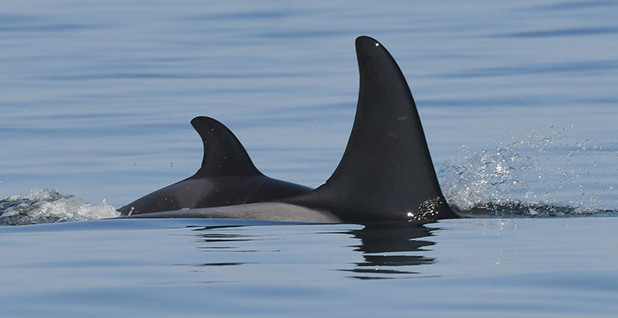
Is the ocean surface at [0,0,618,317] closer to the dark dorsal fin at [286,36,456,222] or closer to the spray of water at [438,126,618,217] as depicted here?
the spray of water at [438,126,618,217]

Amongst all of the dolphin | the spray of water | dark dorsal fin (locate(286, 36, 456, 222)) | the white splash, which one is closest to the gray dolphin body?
dark dorsal fin (locate(286, 36, 456, 222))

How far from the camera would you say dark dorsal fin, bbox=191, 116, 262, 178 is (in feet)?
37.2

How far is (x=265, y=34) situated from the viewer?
31344mm

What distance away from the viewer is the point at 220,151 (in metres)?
11.4

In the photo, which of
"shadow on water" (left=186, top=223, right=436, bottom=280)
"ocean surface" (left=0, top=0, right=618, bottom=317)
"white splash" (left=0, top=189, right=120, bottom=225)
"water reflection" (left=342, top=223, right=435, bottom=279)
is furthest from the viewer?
"white splash" (left=0, top=189, right=120, bottom=225)

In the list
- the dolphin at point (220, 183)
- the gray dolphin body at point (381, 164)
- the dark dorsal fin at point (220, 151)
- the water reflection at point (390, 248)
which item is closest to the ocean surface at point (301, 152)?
the water reflection at point (390, 248)

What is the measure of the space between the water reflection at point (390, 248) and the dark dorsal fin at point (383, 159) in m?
0.29

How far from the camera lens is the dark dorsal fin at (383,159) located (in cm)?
951

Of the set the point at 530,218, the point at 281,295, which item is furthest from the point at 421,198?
the point at 281,295

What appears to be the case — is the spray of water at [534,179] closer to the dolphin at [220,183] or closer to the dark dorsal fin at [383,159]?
the dark dorsal fin at [383,159]

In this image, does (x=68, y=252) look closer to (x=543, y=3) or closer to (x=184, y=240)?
(x=184, y=240)

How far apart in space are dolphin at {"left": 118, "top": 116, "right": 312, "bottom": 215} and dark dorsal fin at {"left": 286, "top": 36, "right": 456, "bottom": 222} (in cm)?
136

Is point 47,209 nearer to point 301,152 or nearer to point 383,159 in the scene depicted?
point 383,159

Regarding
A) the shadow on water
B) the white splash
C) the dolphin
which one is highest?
the dolphin
